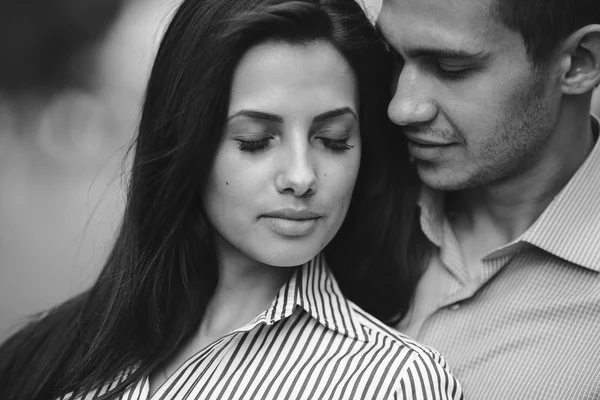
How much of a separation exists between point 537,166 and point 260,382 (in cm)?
112

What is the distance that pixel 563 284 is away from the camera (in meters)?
2.36

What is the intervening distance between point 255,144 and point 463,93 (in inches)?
27.3

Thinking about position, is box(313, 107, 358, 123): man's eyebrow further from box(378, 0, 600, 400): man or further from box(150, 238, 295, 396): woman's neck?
box(150, 238, 295, 396): woman's neck

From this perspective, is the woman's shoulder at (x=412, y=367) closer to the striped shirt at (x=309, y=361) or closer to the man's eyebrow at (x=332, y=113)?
the striped shirt at (x=309, y=361)

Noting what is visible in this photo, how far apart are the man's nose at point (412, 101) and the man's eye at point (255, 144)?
0.48m

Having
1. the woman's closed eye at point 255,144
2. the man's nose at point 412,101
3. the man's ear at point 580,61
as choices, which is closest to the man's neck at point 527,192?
the man's ear at point 580,61

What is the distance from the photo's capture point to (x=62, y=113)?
324 inches

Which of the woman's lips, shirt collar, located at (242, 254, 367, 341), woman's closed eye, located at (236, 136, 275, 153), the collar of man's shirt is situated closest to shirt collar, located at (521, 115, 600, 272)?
the collar of man's shirt

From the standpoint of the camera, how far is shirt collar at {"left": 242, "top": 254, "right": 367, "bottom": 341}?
7.00 feet

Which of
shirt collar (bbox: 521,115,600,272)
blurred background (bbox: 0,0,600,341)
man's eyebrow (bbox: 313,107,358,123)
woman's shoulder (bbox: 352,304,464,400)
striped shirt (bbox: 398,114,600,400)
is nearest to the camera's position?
woman's shoulder (bbox: 352,304,464,400)

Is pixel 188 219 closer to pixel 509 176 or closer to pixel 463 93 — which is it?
pixel 463 93

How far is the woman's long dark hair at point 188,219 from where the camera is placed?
2088mm

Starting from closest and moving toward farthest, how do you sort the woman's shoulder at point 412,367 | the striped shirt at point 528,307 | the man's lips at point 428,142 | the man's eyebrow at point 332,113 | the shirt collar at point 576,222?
the woman's shoulder at point 412,367
the man's eyebrow at point 332,113
the striped shirt at point 528,307
the shirt collar at point 576,222
the man's lips at point 428,142

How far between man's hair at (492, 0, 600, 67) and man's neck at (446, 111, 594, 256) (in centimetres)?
28
